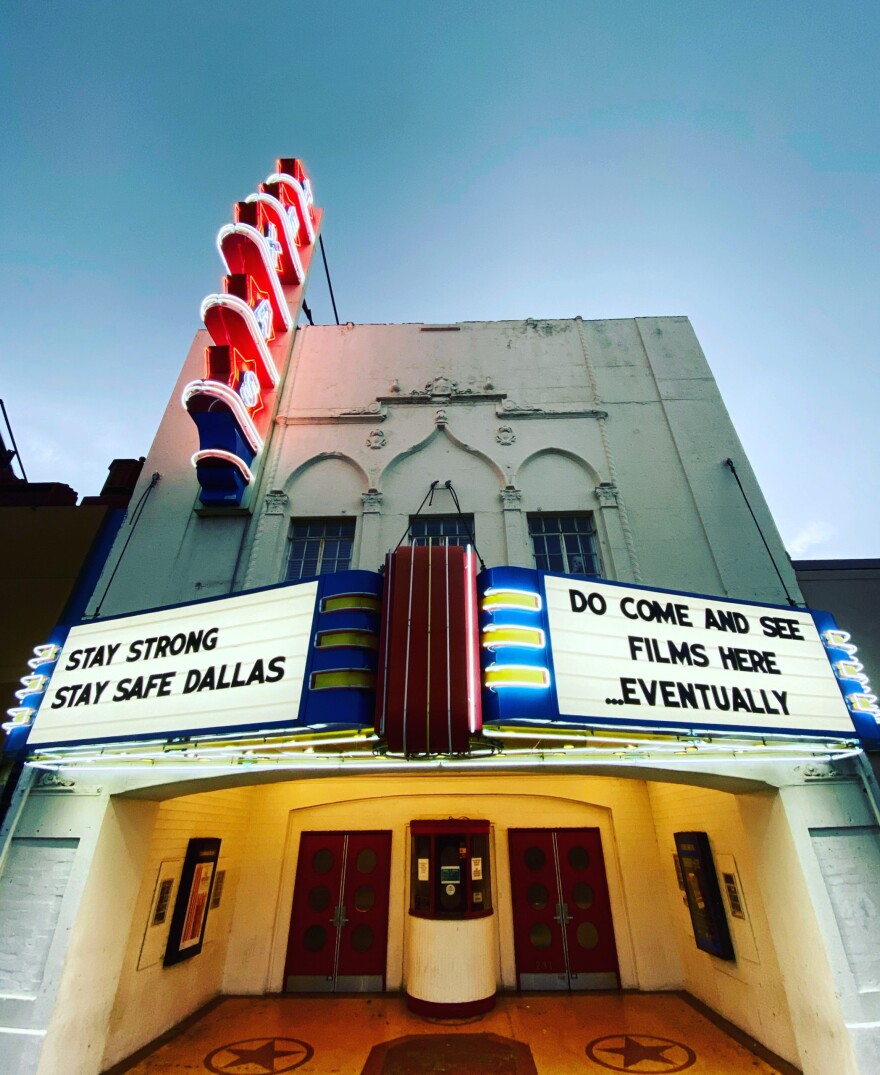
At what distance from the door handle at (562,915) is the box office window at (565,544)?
630cm

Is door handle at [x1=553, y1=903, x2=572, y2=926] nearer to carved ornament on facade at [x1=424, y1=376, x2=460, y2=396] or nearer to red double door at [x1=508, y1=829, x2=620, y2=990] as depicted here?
red double door at [x1=508, y1=829, x2=620, y2=990]

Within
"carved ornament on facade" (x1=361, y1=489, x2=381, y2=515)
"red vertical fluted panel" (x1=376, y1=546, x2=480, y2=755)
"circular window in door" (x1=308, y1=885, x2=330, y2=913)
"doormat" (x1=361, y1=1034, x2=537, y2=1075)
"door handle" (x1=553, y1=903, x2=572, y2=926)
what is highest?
Result: "carved ornament on facade" (x1=361, y1=489, x2=381, y2=515)

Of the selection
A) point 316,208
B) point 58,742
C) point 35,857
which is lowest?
point 35,857

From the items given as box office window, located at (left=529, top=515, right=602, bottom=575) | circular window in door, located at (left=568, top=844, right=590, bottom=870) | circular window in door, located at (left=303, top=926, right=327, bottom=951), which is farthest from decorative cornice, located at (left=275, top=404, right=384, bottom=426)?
circular window in door, located at (left=303, top=926, right=327, bottom=951)

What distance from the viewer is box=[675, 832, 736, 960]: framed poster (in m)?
7.57

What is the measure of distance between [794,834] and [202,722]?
23.8ft

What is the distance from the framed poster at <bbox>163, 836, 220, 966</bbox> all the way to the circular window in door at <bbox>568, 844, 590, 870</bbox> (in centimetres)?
660

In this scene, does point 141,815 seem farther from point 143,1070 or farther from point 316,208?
point 316,208

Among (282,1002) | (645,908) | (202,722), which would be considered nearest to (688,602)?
(202,722)

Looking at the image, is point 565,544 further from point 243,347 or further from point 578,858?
point 243,347

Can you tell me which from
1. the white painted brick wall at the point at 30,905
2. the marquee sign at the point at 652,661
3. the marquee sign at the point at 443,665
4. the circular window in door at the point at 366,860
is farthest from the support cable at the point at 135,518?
the marquee sign at the point at 652,661

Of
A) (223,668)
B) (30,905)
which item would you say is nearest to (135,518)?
(223,668)

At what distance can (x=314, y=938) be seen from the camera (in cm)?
935

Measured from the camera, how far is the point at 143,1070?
654 cm
